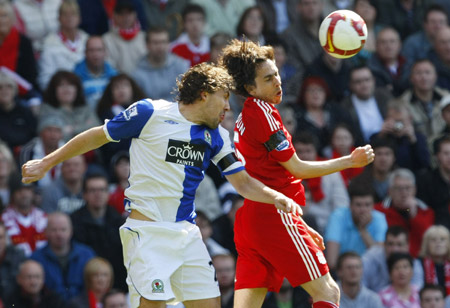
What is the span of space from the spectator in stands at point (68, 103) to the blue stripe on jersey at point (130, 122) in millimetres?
5393

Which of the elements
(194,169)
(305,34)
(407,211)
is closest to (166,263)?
(194,169)

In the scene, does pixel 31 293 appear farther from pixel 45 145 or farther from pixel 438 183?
pixel 438 183

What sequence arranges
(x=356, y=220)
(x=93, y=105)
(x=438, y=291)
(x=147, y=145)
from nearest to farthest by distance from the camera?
(x=147, y=145) < (x=438, y=291) < (x=356, y=220) < (x=93, y=105)

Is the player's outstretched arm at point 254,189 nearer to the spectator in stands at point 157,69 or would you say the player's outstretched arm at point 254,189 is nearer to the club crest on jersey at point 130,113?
the club crest on jersey at point 130,113

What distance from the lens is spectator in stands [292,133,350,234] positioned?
12.7m

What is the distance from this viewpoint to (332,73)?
14.6m

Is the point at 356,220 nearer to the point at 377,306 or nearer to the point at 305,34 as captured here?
the point at 377,306

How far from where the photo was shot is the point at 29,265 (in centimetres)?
1080

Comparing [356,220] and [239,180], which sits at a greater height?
[239,180]

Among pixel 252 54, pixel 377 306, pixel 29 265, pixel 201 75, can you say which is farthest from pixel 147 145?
pixel 377 306

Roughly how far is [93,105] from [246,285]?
19.8ft

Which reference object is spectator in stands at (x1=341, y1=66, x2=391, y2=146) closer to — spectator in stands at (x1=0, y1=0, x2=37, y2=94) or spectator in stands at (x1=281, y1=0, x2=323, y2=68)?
spectator in stands at (x1=281, y1=0, x2=323, y2=68)

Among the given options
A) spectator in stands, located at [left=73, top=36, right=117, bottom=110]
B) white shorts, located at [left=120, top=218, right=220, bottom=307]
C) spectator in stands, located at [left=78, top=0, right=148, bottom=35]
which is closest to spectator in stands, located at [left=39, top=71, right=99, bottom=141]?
spectator in stands, located at [left=73, top=36, right=117, bottom=110]

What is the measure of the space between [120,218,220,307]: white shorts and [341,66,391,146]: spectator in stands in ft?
22.4
